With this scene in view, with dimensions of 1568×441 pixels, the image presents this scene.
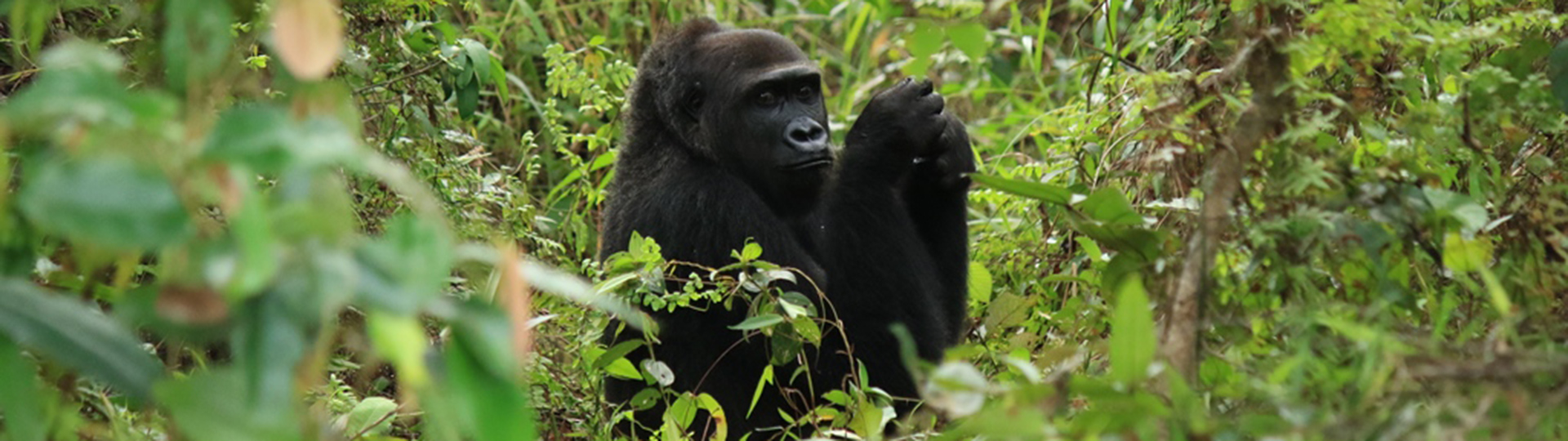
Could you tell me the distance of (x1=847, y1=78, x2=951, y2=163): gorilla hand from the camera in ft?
12.2

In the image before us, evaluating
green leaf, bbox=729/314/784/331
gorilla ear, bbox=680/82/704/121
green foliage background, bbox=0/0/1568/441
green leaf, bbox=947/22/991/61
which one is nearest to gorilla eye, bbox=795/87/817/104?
gorilla ear, bbox=680/82/704/121

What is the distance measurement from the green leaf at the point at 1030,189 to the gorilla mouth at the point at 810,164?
4.99 feet

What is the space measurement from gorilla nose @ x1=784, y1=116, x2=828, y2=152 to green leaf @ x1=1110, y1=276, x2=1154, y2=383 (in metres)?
2.19

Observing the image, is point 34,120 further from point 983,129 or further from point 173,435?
point 983,129

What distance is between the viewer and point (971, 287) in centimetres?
386

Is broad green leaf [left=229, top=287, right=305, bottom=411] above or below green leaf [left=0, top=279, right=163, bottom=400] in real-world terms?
above

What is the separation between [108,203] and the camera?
1185mm

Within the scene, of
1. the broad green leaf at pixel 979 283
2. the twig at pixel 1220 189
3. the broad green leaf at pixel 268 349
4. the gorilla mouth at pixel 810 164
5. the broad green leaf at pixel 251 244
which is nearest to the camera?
the broad green leaf at pixel 251 244

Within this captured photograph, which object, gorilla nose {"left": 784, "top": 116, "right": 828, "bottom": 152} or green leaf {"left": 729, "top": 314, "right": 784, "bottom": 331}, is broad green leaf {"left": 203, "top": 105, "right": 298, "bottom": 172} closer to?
green leaf {"left": 729, "top": 314, "right": 784, "bottom": 331}

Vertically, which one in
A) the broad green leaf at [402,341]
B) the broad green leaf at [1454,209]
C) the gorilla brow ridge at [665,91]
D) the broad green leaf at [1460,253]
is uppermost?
the broad green leaf at [402,341]

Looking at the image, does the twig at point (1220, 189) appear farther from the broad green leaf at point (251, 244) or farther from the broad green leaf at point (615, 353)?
the broad green leaf at point (615, 353)

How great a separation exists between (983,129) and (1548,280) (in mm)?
Result: 3262

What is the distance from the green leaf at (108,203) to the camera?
3.89ft

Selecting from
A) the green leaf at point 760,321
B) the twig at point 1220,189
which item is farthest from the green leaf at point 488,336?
the green leaf at point 760,321
